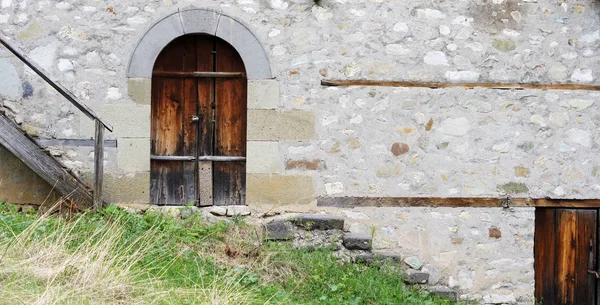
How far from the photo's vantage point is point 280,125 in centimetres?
726

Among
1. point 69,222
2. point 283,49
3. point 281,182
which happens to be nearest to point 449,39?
point 283,49

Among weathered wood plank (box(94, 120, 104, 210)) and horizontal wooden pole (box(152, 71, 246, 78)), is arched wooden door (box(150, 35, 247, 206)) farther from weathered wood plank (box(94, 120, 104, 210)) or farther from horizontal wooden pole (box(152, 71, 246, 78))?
weathered wood plank (box(94, 120, 104, 210))

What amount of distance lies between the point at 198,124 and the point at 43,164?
5.03 ft

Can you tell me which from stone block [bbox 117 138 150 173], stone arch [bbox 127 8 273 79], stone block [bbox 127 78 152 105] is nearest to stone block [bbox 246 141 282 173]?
stone arch [bbox 127 8 273 79]

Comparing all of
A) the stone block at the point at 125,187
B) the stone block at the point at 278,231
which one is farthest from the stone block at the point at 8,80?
the stone block at the point at 278,231

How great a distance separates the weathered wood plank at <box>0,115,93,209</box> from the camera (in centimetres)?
656

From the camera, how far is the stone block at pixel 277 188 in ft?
23.9

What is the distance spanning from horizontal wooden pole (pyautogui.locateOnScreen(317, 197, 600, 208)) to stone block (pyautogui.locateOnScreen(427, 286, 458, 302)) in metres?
0.81

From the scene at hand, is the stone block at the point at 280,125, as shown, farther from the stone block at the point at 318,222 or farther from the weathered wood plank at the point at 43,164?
the weathered wood plank at the point at 43,164

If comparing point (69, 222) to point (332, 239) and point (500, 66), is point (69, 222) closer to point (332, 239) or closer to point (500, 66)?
point (332, 239)

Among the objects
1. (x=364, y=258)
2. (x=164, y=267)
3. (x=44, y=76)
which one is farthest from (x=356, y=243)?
(x=44, y=76)

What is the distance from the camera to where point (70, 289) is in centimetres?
494

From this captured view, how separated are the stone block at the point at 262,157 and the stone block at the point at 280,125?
6cm

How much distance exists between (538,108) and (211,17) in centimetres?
334
